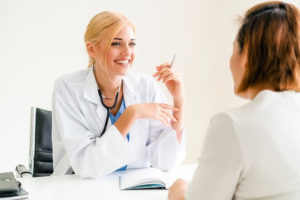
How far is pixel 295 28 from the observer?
34.4 inches

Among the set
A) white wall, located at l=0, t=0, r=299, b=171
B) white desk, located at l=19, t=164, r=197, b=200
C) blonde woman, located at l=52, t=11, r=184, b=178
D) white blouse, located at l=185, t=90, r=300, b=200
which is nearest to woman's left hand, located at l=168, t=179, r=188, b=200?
white desk, located at l=19, t=164, r=197, b=200

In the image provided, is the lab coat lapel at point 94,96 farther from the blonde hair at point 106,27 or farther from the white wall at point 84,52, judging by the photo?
the white wall at point 84,52

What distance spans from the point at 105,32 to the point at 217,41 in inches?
71.7

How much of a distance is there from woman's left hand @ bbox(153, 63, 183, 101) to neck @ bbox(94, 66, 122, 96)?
0.24 meters

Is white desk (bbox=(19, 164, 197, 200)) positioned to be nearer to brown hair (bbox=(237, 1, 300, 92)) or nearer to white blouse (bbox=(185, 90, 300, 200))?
white blouse (bbox=(185, 90, 300, 200))

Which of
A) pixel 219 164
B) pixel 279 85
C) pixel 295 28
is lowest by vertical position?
pixel 219 164

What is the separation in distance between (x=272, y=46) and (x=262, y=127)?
0.66 feet

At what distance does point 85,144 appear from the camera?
156 cm

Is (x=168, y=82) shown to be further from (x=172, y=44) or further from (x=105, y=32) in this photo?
(x=172, y=44)

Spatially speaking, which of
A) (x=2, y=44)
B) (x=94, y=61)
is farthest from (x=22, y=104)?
(x=94, y=61)

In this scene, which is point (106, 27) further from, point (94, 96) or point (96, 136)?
point (96, 136)

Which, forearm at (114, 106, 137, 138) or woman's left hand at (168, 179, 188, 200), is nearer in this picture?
woman's left hand at (168, 179, 188, 200)

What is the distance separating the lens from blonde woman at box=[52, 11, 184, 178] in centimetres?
162

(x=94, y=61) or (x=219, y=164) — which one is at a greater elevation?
(x=94, y=61)
